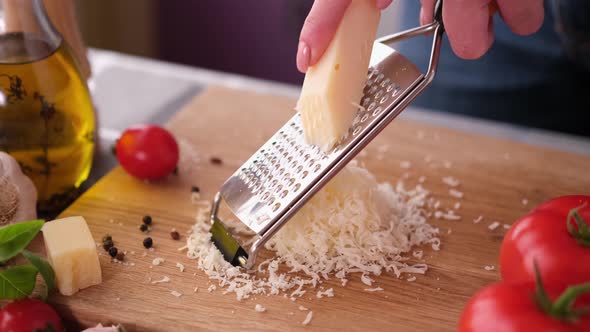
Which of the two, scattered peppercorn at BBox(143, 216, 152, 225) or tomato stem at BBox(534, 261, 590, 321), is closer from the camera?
tomato stem at BBox(534, 261, 590, 321)

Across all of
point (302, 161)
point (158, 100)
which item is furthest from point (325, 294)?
point (158, 100)

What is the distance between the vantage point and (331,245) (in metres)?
1.33

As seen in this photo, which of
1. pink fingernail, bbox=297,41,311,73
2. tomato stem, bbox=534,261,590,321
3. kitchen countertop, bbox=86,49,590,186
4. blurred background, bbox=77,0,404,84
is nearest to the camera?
tomato stem, bbox=534,261,590,321

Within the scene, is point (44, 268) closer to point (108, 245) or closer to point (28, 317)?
point (28, 317)

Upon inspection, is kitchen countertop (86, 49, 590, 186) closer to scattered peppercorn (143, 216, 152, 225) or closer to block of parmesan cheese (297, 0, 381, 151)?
scattered peppercorn (143, 216, 152, 225)

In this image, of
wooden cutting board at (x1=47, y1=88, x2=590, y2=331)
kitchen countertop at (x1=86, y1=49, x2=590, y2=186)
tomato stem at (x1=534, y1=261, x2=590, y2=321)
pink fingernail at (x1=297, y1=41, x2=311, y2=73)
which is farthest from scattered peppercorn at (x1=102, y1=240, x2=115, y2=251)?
tomato stem at (x1=534, y1=261, x2=590, y2=321)

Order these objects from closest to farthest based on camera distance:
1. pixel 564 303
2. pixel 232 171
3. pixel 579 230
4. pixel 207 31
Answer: pixel 564 303, pixel 579 230, pixel 232 171, pixel 207 31

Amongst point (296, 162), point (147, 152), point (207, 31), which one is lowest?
point (207, 31)

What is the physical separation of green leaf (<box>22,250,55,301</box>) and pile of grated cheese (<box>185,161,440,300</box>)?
277 millimetres

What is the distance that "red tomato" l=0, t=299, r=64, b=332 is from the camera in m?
1.08

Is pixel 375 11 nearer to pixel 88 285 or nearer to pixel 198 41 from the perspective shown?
pixel 88 285

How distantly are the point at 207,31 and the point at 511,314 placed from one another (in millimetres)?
2843

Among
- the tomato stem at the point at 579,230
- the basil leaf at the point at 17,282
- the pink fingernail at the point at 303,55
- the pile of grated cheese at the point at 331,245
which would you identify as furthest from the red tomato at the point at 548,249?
the basil leaf at the point at 17,282

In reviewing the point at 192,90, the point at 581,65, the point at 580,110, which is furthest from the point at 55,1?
the point at 580,110
